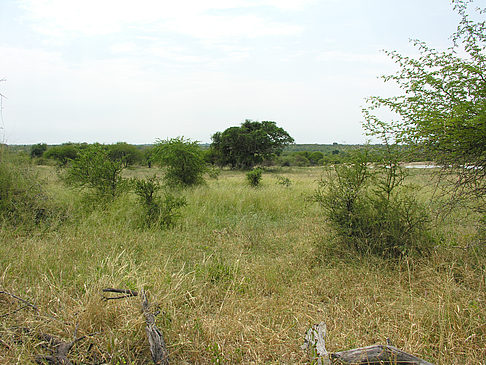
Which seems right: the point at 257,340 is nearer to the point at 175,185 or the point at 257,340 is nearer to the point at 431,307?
the point at 431,307

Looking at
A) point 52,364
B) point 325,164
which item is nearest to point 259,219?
point 325,164

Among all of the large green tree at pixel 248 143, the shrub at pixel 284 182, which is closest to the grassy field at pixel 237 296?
the shrub at pixel 284 182

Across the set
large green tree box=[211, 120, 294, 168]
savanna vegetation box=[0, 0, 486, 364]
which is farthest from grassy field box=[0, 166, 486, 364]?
large green tree box=[211, 120, 294, 168]

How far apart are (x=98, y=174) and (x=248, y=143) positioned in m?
28.3

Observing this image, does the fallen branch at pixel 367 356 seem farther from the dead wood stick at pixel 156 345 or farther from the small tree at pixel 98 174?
the small tree at pixel 98 174

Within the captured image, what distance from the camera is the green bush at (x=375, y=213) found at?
4.94 metres

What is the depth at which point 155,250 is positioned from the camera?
524 cm

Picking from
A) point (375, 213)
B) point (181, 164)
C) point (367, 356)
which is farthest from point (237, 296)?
point (181, 164)

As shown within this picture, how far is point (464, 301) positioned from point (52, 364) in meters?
3.93

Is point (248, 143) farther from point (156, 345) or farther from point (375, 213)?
point (156, 345)

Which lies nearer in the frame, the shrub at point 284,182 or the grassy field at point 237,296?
the grassy field at point 237,296

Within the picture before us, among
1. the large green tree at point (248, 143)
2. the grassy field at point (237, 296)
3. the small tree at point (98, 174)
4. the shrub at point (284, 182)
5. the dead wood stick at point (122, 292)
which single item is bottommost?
the grassy field at point (237, 296)

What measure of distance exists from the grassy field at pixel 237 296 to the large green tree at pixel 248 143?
100 ft

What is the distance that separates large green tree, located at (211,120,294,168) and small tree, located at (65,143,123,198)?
2749cm
